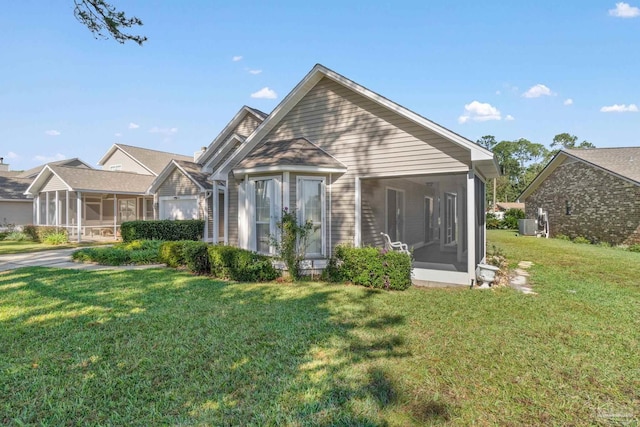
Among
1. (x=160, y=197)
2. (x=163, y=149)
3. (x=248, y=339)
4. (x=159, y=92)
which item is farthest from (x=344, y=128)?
(x=163, y=149)

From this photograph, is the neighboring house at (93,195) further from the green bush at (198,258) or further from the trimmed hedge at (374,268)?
the trimmed hedge at (374,268)

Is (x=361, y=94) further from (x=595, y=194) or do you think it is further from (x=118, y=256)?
(x=595, y=194)

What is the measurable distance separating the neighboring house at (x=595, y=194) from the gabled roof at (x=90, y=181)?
28834mm

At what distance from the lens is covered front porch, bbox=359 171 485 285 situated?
25.7 ft

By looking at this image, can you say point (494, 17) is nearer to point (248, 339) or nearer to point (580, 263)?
point (580, 263)

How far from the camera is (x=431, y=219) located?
54.3ft

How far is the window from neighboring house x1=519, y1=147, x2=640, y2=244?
62.5ft

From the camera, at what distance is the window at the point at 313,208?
8.55 meters

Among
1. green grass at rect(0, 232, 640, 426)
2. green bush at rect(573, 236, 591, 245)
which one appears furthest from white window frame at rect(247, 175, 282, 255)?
green bush at rect(573, 236, 591, 245)

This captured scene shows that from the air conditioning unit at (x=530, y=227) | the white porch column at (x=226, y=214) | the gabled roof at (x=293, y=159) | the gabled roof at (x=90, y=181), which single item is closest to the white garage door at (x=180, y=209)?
the gabled roof at (x=90, y=181)

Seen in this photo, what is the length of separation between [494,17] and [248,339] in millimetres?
13429

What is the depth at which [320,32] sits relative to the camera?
42.8 ft

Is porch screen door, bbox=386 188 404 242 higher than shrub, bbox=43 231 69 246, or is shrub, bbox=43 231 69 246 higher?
porch screen door, bbox=386 188 404 242

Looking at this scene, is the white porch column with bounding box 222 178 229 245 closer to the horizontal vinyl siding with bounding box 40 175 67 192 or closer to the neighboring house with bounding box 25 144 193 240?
the neighboring house with bounding box 25 144 193 240
